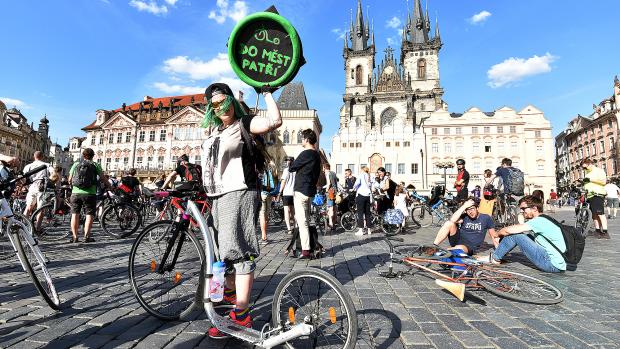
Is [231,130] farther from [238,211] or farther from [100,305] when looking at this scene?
[100,305]

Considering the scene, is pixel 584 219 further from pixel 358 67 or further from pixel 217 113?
pixel 358 67

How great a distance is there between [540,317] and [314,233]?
3.38 meters

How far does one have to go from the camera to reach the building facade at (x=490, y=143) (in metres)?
54.7

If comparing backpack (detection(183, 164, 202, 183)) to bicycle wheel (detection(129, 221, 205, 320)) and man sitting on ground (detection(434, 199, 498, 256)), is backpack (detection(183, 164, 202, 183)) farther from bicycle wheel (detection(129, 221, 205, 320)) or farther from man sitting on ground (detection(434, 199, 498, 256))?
man sitting on ground (detection(434, 199, 498, 256))

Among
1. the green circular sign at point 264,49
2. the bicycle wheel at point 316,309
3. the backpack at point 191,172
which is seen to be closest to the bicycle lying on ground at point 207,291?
the bicycle wheel at point 316,309

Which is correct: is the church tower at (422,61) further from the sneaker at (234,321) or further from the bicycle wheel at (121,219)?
the sneaker at (234,321)

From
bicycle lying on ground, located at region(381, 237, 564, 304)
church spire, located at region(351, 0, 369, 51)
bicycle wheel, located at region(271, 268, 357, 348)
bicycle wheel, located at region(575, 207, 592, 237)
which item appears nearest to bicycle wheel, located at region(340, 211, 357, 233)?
bicycle wheel, located at region(575, 207, 592, 237)

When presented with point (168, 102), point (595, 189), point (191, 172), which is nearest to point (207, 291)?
point (191, 172)

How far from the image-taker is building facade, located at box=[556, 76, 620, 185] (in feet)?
167

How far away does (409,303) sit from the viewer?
317cm

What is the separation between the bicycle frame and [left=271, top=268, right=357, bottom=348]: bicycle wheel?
0.07 metres

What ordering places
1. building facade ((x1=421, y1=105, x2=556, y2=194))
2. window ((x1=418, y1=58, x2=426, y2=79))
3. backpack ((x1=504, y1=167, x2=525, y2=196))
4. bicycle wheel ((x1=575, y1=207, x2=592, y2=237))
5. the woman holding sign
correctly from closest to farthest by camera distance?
the woman holding sign < bicycle wheel ((x1=575, y1=207, x2=592, y2=237)) < backpack ((x1=504, y1=167, x2=525, y2=196)) < building facade ((x1=421, y1=105, x2=556, y2=194)) < window ((x1=418, y1=58, x2=426, y2=79))

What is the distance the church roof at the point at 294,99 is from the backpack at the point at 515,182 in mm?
53275

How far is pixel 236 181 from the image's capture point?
2256 millimetres
